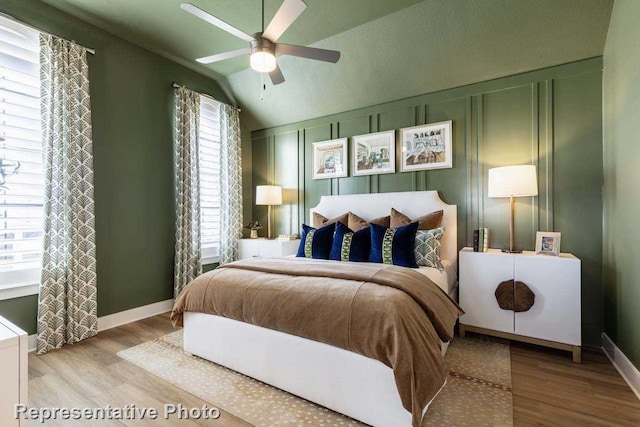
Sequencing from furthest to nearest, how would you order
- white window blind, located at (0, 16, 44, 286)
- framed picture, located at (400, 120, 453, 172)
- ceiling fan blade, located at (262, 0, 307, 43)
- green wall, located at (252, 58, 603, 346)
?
framed picture, located at (400, 120, 453, 172)
green wall, located at (252, 58, 603, 346)
white window blind, located at (0, 16, 44, 286)
ceiling fan blade, located at (262, 0, 307, 43)

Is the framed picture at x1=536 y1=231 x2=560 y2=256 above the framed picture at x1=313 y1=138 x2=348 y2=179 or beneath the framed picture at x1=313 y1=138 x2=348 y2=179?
beneath

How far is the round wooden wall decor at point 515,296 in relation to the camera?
257 cm

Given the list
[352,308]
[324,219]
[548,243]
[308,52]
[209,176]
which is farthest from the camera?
[209,176]

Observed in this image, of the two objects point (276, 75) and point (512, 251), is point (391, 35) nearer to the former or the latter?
point (276, 75)

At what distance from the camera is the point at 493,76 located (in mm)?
3189

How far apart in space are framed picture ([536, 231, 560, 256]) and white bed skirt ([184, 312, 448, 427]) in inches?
82.1

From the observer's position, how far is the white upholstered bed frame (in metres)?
1.63

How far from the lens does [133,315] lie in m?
3.42

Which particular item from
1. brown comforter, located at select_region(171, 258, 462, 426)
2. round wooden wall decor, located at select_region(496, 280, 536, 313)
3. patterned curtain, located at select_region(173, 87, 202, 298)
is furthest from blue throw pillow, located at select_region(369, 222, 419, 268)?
patterned curtain, located at select_region(173, 87, 202, 298)

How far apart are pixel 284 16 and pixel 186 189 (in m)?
2.56

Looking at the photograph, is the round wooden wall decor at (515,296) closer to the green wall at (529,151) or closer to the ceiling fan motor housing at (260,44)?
the green wall at (529,151)

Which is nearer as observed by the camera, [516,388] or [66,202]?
[516,388]

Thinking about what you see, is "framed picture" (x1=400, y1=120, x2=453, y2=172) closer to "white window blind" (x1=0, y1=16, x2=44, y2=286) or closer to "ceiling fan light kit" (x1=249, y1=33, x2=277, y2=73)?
"ceiling fan light kit" (x1=249, y1=33, x2=277, y2=73)

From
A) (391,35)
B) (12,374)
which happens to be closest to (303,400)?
(12,374)
